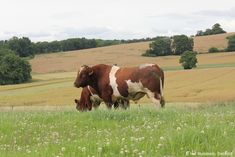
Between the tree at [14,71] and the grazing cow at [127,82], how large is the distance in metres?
73.6

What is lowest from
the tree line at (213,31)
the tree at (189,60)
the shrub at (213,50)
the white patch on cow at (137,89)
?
the tree at (189,60)

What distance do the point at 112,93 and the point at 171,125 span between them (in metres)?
9.58

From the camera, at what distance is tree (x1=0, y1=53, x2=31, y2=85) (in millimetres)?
90812

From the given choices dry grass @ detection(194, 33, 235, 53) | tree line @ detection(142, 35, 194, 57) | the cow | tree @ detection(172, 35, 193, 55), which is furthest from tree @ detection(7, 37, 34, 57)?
the cow

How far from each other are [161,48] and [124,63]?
2005 centimetres

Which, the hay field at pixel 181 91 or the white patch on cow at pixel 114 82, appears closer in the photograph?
the white patch on cow at pixel 114 82

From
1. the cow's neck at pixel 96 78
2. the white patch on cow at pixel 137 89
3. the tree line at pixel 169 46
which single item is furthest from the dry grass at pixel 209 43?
the white patch on cow at pixel 137 89

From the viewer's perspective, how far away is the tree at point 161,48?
11325 centimetres

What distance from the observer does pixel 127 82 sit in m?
18.0

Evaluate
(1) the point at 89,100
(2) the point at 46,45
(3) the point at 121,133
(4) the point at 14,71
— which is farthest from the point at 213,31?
(3) the point at 121,133

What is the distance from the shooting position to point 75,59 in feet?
360

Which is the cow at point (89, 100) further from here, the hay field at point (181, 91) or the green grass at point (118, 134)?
the hay field at point (181, 91)

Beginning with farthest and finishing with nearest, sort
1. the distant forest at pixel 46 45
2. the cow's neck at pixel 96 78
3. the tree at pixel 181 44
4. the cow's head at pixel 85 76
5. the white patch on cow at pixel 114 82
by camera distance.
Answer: the distant forest at pixel 46 45 < the tree at pixel 181 44 < the cow's head at pixel 85 76 < the cow's neck at pixel 96 78 < the white patch on cow at pixel 114 82

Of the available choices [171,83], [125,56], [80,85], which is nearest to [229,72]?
[171,83]
